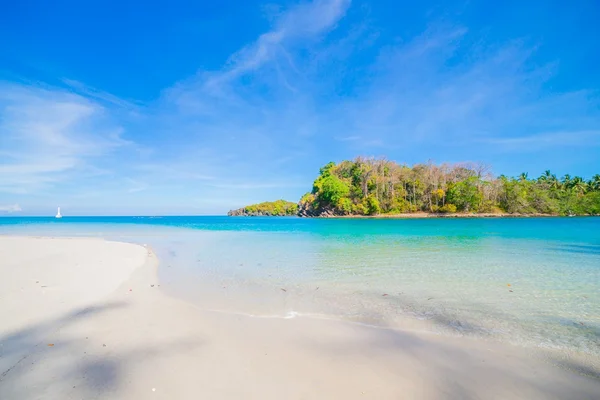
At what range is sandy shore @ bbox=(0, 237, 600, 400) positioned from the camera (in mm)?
2752

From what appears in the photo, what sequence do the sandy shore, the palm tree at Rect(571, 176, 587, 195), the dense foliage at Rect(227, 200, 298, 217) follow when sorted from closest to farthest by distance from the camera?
the sandy shore → the palm tree at Rect(571, 176, 587, 195) → the dense foliage at Rect(227, 200, 298, 217)

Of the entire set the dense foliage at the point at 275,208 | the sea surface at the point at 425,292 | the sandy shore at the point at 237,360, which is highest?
the dense foliage at the point at 275,208

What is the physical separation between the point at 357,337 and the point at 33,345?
442 centimetres

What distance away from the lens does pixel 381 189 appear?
76.2 metres

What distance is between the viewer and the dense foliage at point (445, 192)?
70500mm

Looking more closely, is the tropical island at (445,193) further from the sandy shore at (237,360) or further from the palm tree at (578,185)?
the sandy shore at (237,360)

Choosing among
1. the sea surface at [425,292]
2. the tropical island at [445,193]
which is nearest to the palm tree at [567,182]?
the tropical island at [445,193]

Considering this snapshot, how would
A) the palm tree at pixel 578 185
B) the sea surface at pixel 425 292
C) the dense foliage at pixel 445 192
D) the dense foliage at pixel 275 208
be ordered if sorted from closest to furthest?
the sea surface at pixel 425 292
the dense foliage at pixel 445 192
the palm tree at pixel 578 185
the dense foliage at pixel 275 208

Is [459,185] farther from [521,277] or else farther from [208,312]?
[208,312]

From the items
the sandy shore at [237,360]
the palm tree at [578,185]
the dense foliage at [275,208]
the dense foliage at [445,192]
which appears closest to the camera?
the sandy shore at [237,360]

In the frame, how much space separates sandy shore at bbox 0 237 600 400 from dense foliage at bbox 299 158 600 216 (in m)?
72.8

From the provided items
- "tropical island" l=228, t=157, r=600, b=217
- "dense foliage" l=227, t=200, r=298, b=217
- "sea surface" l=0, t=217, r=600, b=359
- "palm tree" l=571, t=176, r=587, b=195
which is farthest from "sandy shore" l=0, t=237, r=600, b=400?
"dense foliage" l=227, t=200, r=298, b=217

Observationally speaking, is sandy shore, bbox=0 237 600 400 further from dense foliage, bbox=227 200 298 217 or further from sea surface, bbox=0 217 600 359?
dense foliage, bbox=227 200 298 217

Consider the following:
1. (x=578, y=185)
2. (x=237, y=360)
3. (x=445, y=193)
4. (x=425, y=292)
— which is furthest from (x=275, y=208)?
(x=237, y=360)
